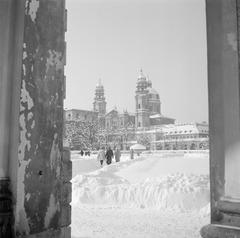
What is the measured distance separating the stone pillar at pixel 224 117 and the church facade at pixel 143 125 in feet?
226

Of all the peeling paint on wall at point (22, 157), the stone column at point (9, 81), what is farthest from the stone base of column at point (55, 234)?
the stone column at point (9, 81)

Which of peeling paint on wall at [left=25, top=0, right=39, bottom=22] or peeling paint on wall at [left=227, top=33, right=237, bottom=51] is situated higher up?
peeling paint on wall at [left=25, top=0, right=39, bottom=22]

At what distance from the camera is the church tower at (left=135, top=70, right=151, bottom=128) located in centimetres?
11538

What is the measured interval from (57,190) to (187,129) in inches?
3759

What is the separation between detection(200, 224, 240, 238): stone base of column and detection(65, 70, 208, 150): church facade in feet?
226

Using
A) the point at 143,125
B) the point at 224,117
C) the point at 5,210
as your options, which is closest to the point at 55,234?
the point at 5,210

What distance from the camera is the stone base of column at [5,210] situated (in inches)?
142

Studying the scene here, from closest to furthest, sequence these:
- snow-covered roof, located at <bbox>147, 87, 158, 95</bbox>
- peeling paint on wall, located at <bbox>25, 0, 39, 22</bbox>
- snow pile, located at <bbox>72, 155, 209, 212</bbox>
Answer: peeling paint on wall, located at <bbox>25, 0, 39, 22</bbox> → snow pile, located at <bbox>72, 155, 209, 212</bbox> → snow-covered roof, located at <bbox>147, 87, 158, 95</bbox>

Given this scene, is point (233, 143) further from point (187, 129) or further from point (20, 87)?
point (187, 129)

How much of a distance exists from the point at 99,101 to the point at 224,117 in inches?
4975

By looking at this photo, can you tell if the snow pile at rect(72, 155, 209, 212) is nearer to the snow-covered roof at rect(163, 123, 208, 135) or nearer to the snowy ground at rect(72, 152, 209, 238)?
the snowy ground at rect(72, 152, 209, 238)

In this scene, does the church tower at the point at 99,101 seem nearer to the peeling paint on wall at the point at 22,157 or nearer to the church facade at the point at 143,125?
the church facade at the point at 143,125

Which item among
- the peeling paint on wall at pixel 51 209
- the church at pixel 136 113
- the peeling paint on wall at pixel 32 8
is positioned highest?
the church at pixel 136 113

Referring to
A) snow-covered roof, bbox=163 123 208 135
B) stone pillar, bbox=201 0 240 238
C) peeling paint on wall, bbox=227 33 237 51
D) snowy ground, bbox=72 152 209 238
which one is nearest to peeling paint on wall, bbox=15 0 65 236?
stone pillar, bbox=201 0 240 238
